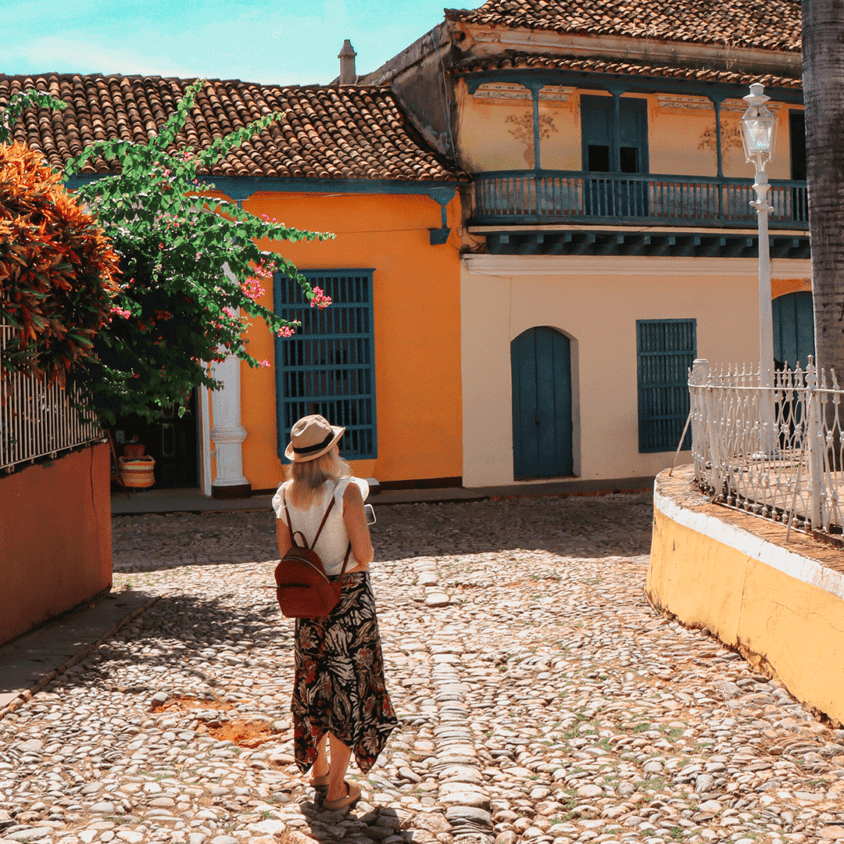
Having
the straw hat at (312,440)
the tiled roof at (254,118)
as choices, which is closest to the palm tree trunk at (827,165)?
the straw hat at (312,440)

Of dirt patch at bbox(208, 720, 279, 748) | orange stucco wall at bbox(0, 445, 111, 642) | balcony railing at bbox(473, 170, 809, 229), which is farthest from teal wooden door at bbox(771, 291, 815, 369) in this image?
dirt patch at bbox(208, 720, 279, 748)

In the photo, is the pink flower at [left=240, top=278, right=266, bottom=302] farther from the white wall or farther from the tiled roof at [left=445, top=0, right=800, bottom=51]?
the tiled roof at [left=445, top=0, right=800, bottom=51]

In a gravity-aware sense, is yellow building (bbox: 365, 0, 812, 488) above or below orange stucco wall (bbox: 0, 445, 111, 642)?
above

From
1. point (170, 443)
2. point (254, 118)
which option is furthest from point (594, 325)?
point (170, 443)

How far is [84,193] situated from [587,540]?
5.61 meters

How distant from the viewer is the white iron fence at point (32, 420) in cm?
607

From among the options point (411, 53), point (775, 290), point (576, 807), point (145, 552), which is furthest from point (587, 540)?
point (411, 53)

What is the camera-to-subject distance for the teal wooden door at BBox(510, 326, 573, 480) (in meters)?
15.0

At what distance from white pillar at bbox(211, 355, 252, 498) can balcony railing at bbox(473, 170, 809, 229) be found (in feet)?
13.3

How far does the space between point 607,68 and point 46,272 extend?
10.4 metres

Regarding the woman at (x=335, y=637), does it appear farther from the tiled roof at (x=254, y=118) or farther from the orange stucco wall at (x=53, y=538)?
the tiled roof at (x=254, y=118)

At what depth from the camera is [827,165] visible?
7562mm

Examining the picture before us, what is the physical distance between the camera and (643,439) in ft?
50.4

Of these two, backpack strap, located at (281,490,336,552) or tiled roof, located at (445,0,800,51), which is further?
tiled roof, located at (445,0,800,51)
